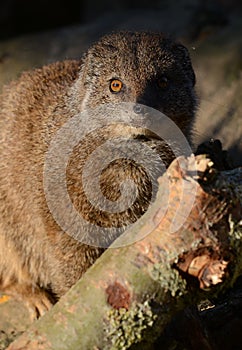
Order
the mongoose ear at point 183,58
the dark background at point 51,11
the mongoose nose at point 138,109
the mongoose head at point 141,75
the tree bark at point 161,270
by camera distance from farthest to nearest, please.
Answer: the dark background at point 51,11, the mongoose ear at point 183,58, the mongoose head at point 141,75, the mongoose nose at point 138,109, the tree bark at point 161,270

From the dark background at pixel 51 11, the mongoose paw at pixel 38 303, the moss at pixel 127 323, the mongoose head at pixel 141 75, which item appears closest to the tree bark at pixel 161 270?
the moss at pixel 127 323

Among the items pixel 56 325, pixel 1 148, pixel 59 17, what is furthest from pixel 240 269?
pixel 59 17

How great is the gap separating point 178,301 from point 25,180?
3.86 feet

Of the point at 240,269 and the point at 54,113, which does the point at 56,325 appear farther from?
the point at 54,113

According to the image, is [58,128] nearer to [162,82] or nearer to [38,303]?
[162,82]

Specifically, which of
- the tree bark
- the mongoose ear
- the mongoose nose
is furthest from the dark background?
the tree bark

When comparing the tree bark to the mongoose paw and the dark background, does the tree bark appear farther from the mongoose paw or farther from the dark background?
the dark background

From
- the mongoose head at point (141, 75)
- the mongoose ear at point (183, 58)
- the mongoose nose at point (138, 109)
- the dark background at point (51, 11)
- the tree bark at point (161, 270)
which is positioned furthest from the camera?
the dark background at point (51, 11)

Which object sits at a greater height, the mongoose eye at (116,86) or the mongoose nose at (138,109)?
the mongoose nose at (138,109)

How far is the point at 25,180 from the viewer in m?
2.86

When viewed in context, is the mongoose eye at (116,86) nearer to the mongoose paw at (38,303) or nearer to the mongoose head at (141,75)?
the mongoose head at (141,75)

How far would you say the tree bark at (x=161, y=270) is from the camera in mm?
1756

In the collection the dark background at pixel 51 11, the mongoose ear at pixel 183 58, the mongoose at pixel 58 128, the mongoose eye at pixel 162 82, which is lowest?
the dark background at pixel 51 11

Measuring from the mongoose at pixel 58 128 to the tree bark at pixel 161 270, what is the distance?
743mm
